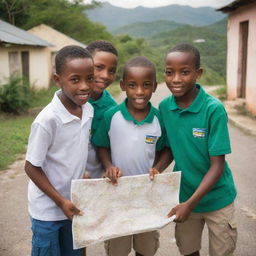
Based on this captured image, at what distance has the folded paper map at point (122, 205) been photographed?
171cm

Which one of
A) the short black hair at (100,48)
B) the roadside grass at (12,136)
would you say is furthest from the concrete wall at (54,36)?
the short black hair at (100,48)

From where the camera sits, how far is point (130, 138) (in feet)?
6.45

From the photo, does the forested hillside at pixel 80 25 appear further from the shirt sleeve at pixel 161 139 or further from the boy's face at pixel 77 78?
the boy's face at pixel 77 78

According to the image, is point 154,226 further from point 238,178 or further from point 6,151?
point 6,151

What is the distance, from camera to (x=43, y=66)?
16.2m

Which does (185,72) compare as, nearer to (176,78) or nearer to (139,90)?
(176,78)

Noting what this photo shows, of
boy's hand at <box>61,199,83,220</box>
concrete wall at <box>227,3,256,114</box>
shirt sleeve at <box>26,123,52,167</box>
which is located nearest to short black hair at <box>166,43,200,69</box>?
shirt sleeve at <box>26,123,52,167</box>

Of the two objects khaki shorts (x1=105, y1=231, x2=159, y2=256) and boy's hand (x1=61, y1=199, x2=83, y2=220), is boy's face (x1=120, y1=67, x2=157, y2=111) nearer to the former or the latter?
boy's hand (x1=61, y1=199, x2=83, y2=220)

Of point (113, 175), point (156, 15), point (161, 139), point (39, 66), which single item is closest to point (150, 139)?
point (161, 139)

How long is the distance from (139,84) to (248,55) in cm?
806

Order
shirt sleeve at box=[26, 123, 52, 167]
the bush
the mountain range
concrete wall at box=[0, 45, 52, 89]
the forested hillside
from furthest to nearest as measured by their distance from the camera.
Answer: the mountain range < the forested hillside < concrete wall at box=[0, 45, 52, 89] < the bush < shirt sleeve at box=[26, 123, 52, 167]

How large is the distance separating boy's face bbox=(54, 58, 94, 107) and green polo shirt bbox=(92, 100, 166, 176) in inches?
12.9

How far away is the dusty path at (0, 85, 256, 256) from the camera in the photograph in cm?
287

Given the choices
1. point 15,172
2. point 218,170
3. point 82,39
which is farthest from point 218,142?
point 82,39
